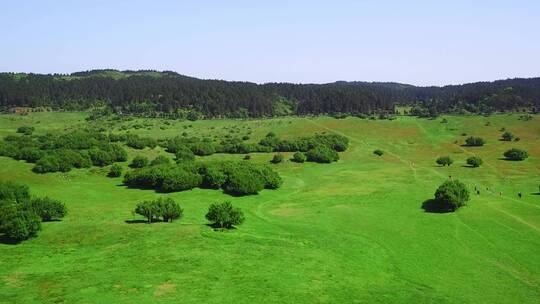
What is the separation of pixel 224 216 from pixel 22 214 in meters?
21.6

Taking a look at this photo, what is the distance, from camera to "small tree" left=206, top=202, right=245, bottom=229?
60.3 meters

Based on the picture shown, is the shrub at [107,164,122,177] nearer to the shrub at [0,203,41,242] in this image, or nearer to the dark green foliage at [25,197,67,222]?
the dark green foliage at [25,197,67,222]

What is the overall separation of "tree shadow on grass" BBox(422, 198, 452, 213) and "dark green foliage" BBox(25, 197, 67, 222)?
50.7 m

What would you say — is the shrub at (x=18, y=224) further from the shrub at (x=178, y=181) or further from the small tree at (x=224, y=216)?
the shrub at (x=178, y=181)

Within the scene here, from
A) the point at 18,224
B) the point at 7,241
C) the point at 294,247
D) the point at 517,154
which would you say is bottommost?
the point at 294,247

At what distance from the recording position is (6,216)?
171 ft

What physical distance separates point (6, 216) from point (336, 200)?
Result: 4843 centimetres

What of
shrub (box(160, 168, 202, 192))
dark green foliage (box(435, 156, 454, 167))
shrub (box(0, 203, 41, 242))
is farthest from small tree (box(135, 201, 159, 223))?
dark green foliage (box(435, 156, 454, 167))

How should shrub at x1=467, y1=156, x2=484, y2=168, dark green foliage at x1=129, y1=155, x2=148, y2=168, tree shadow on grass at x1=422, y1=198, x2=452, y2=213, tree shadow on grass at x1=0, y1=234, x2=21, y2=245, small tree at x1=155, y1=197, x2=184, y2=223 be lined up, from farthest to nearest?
shrub at x1=467, y1=156, x2=484, y2=168 < dark green foliage at x1=129, y1=155, x2=148, y2=168 < tree shadow on grass at x1=422, y1=198, x2=452, y2=213 < small tree at x1=155, y1=197, x2=184, y2=223 < tree shadow on grass at x1=0, y1=234, x2=21, y2=245

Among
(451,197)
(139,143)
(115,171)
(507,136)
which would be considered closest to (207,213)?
(451,197)

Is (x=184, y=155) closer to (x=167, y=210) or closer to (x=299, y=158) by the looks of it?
(x=299, y=158)

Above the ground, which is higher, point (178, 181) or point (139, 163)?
point (178, 181)

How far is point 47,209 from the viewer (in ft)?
200

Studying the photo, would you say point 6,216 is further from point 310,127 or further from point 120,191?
point 310,127
